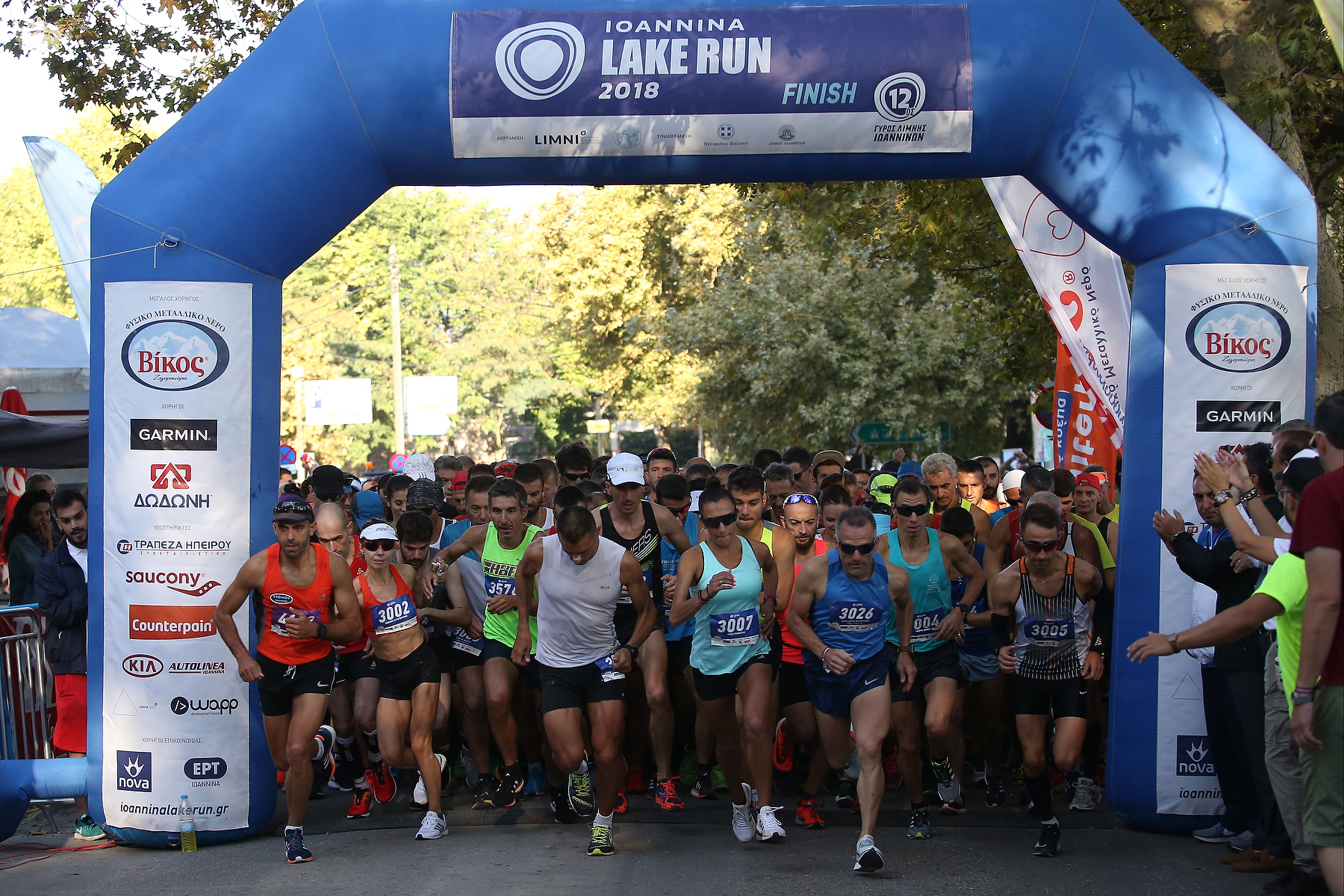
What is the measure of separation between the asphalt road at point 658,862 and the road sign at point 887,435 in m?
13.5

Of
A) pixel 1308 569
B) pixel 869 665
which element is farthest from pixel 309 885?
pixel 1308 569

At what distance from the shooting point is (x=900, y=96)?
7.48 meters

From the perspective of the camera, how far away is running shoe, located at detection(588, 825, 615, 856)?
23.2ft

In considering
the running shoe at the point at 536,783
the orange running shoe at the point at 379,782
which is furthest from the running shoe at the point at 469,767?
the orange running shoe at the point at 379,782

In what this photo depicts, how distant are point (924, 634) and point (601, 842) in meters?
2.12

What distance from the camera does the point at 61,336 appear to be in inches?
625

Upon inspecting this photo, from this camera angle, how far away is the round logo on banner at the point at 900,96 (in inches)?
294

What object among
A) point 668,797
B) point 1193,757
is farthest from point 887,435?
point 1193,757

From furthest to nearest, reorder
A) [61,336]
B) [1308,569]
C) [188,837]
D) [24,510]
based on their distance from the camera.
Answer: [61,336]
[24,510]
[188,837]
[1308,569]

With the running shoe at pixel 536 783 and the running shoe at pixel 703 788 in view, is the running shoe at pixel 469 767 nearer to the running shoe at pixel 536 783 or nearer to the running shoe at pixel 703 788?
the running shoe at pixel 536 783

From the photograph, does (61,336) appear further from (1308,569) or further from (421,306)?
(421,306)

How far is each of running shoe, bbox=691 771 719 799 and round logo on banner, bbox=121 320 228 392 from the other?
386 centimetres

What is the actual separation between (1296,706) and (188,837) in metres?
5.64

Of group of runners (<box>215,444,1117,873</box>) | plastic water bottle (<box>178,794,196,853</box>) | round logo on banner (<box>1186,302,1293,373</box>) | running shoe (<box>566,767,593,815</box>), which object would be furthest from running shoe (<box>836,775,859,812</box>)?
plastic water bottle (<box>178,794,196,853</box>)
